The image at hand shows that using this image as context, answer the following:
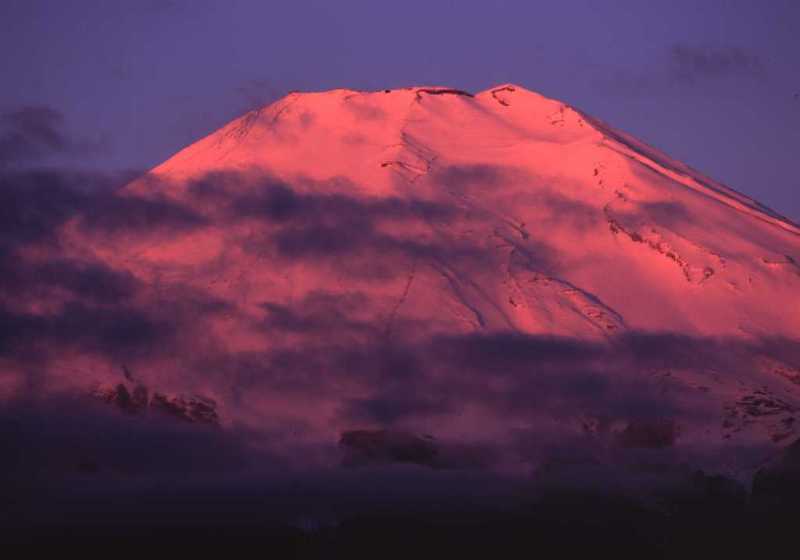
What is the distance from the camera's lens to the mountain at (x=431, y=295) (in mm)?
46656

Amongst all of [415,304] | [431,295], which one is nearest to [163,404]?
[415,304]

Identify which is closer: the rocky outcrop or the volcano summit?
the volcano summit

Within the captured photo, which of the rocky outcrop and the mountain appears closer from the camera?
the mountain

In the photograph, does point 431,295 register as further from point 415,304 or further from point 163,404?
point 163,404

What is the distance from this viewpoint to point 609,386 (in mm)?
47375

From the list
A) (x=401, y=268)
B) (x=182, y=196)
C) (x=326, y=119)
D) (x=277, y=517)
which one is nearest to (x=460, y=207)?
(x=401, y=268)

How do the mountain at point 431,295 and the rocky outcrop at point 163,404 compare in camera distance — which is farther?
the rocky outcrop at point 163,404

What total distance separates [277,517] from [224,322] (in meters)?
9.24

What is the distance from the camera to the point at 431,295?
50125mm

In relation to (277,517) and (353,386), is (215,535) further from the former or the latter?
(353,386)

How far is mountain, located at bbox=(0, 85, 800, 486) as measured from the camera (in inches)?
1837

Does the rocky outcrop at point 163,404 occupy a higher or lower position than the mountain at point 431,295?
lower

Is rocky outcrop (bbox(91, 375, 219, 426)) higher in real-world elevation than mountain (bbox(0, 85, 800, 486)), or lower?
lower

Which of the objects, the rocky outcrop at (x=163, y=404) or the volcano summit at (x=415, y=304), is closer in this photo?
the volcano summit at (x=415, y=304)
